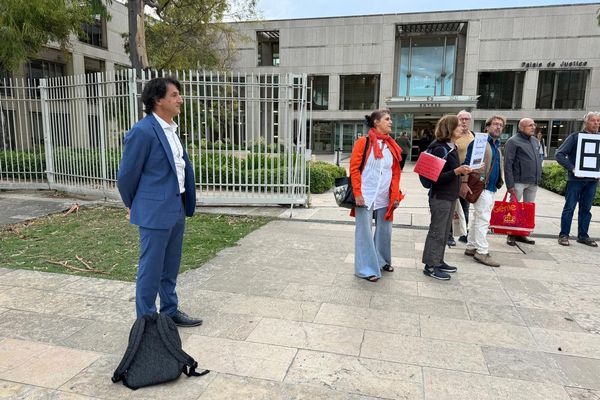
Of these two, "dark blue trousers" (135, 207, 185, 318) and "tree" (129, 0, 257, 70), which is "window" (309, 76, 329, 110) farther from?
"dark blue trousers" (135, 207, 185, 318)

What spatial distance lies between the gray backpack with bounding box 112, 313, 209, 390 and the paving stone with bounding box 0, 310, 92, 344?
0.93 m

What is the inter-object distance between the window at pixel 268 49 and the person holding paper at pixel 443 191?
2806 centimetres

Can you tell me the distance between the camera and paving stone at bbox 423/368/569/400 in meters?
2.60

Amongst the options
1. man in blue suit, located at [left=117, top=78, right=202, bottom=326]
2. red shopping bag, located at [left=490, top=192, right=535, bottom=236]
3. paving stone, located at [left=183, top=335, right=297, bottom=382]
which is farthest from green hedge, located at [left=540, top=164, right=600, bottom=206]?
man in blue suit, located at [left=117, top=78, right=202, bottom=326]

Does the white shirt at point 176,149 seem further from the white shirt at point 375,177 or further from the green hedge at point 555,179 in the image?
the green hedge at point 555,179

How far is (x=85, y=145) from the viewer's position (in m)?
9.24

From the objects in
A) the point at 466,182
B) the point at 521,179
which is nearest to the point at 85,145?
the point at 466,182

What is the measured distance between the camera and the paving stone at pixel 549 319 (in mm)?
3598

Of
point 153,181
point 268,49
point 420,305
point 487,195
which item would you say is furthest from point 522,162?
point 268,49

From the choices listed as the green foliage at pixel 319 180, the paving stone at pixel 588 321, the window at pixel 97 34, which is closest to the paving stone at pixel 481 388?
the paving stone at pixel 588 321

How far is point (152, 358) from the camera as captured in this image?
2.68m

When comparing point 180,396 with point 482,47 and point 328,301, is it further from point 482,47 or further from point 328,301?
point 482,47

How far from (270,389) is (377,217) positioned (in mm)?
2553

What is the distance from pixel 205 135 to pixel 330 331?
6202 millimetres
